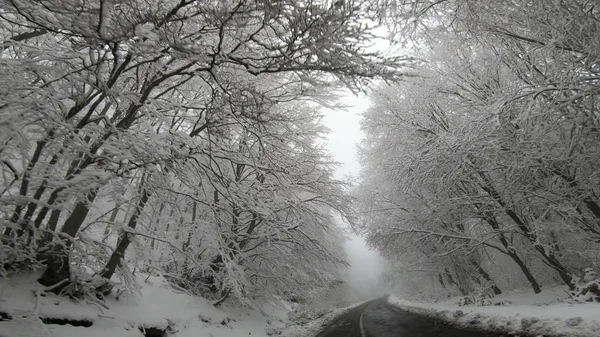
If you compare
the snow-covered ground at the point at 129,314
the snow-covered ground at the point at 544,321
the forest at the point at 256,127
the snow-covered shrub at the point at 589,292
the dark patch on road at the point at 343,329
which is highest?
the forest at the point at 256,127

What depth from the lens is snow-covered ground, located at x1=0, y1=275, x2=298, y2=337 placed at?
422 cm

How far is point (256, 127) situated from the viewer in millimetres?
5012

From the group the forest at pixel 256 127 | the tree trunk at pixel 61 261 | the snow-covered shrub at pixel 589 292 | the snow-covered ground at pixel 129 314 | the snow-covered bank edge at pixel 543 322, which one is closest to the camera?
the forest at pixel 256 127

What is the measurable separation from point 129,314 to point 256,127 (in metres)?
4.78

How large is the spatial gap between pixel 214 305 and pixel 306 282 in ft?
11.5

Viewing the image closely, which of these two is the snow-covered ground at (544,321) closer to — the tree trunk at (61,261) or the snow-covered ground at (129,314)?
the snow-covered ground at (129,314)

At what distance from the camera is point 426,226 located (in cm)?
1156

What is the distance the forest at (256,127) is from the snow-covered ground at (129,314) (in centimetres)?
31

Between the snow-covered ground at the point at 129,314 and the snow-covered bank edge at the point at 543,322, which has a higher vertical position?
the snow-covered bank edge at the point at 543,322

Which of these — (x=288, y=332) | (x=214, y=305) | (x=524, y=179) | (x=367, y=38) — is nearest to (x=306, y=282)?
(x=288, y=332)

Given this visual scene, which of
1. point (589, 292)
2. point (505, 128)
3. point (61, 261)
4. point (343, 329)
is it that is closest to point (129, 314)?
point (61, 261)

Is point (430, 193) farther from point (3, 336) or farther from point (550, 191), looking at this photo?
point (3, 336)

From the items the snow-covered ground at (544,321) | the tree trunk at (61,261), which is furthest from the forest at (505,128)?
the tree trunk at (61,261)

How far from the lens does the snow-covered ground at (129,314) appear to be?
4.22 metres
